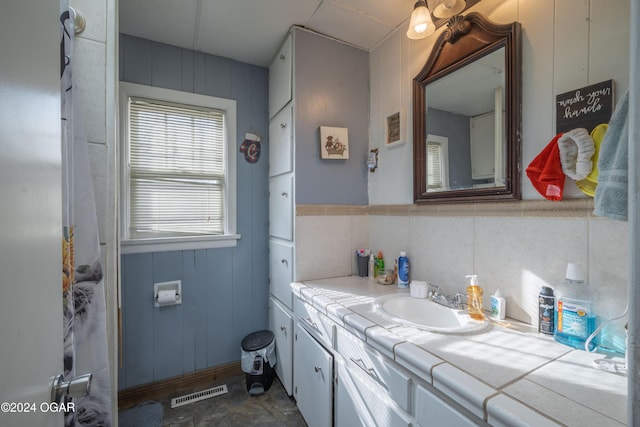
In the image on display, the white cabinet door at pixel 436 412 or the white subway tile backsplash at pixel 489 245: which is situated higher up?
the white subway tile backsplash at pixel 489 245

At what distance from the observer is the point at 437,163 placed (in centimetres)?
148

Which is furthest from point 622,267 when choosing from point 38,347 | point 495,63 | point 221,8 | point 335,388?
point 221,8

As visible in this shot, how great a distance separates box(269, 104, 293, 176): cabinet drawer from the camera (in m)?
1.82

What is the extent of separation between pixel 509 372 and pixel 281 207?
5.05 feet

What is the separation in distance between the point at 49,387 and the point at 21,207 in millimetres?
373

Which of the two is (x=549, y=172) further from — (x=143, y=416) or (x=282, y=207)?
(x=143, y=416)

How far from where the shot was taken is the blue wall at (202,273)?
72.7 inches

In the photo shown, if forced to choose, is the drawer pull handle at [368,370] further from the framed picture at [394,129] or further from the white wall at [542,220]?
the framed picture at [394,129]

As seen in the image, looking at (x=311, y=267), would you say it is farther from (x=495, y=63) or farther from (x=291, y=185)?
(x=495, y=63)

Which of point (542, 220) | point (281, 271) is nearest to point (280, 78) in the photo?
point (281, 271)

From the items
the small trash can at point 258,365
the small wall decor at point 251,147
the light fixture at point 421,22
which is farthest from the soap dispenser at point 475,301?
the small wall decor at point 251,147

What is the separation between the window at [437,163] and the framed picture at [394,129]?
0.21 meters

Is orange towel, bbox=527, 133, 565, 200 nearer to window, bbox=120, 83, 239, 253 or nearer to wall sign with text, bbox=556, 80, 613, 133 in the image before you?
wall sign with text, bbox=556, 80, 613, 133

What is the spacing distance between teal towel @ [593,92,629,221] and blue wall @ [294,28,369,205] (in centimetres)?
133
